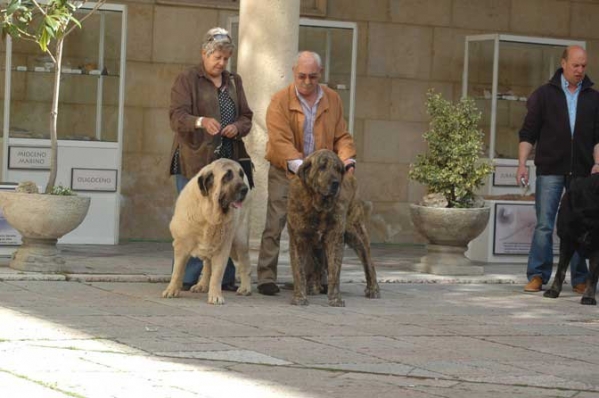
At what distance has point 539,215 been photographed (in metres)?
12.2

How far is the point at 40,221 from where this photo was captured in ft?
37.3

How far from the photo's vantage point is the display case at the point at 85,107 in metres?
14.5

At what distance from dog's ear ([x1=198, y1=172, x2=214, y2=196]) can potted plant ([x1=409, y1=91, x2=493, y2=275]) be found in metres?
3.58

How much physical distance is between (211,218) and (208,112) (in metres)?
1.17

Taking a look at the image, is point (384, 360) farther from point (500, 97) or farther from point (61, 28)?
point (500, 97)

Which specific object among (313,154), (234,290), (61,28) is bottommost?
(234,290)

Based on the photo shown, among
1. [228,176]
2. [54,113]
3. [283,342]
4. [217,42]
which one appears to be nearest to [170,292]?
[228,176]

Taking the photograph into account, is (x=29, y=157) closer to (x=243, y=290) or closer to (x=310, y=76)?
(x=243, y=290)

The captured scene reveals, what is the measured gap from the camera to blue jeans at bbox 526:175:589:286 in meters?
12.0

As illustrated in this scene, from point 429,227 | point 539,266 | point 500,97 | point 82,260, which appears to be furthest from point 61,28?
point 500,97

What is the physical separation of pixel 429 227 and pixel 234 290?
2.68 m

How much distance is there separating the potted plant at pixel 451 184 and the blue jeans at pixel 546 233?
35.9 inches

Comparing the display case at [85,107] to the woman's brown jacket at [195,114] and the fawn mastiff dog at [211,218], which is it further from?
the fawn mastiff dog at [211,218]

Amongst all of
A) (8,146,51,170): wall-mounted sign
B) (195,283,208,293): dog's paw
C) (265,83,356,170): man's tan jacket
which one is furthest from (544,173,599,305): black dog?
(8,146,51,170): wall-mounted sign
